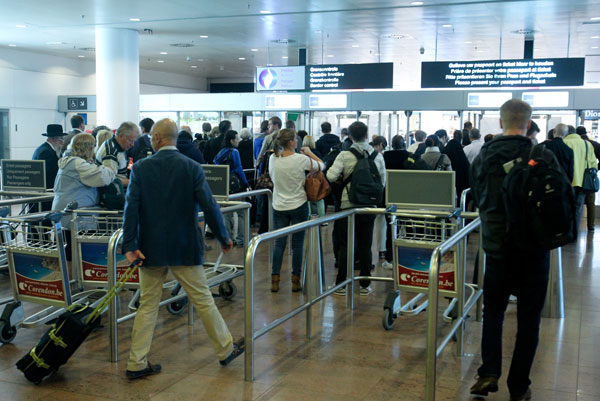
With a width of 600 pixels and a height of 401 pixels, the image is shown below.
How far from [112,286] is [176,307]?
4.65ft

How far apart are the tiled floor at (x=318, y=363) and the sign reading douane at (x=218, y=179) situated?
3.73 ft

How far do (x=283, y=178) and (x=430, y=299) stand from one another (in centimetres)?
284

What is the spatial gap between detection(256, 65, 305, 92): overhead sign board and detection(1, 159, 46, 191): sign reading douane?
24.0 feet

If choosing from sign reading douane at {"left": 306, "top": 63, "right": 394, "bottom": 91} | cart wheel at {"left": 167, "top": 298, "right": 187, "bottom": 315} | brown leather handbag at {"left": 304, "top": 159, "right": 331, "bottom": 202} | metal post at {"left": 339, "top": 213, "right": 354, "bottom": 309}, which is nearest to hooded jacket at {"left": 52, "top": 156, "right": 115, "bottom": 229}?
cart wheel at {"left": 167, "top": 298, "right": 187, "bottom": 315}

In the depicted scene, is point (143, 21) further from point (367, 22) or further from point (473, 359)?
point (473, 359)

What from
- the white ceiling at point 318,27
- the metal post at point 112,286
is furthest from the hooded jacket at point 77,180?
the white ceiling at point 318,27

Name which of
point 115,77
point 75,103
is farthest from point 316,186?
point 75,103

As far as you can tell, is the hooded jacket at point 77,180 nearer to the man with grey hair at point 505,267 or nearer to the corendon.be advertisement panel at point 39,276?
the corendon.be advertisement panel at point 39,276

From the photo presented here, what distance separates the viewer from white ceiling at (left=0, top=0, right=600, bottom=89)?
35.6 feet

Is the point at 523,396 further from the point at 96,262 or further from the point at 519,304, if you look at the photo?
the point at 96,262

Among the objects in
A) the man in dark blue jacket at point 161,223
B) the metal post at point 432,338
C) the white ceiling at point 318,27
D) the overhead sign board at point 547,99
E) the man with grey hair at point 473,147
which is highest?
the white ceiling at point 318,27

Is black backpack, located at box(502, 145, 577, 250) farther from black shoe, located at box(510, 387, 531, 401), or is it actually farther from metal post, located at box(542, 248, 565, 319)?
metal post, located at box(542, 248, 565, 319)

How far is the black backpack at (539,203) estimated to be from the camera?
10.8 feet

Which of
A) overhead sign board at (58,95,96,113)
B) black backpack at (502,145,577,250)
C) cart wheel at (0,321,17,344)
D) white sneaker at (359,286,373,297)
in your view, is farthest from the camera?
overhead sign board at (58,95,96,113)
